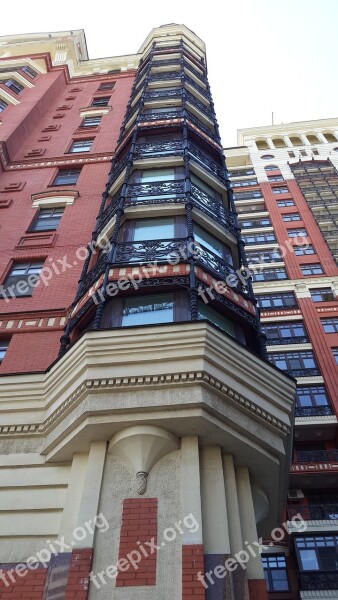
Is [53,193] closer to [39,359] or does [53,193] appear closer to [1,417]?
[39,359]

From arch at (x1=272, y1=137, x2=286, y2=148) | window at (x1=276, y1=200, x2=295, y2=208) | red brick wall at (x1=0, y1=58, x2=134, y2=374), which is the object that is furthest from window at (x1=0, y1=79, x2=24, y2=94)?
arch at (x1=272, y1=137, x2=286, y2=148)

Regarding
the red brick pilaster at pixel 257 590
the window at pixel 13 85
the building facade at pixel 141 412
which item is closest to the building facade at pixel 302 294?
the building facade at pixel 141 412

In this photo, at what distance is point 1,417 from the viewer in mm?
8516

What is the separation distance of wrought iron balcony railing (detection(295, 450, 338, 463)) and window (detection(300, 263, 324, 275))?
16175 millimetres

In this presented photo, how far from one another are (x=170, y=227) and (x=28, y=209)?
6.60 m

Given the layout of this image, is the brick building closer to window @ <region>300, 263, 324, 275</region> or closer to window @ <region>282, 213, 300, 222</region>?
window @ <region>300, 263, 324, 275</region>

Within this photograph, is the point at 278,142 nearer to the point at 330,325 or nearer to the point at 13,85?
the point at 330,325

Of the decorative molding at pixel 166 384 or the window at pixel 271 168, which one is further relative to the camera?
the window at pixel 271 168

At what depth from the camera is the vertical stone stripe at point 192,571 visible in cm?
591

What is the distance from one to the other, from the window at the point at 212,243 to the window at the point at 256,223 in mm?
36827

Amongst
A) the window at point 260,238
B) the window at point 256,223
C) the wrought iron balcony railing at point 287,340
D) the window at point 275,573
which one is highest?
the window at point 256,223

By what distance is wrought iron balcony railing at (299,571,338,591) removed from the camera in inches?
967

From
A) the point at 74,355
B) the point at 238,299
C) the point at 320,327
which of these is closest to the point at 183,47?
the point at 320,327

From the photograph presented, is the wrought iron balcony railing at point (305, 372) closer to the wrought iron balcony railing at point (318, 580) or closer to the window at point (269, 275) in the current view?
the window at point (269, 275)
